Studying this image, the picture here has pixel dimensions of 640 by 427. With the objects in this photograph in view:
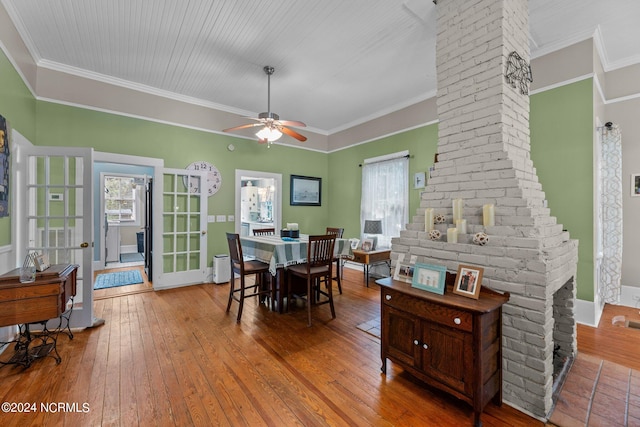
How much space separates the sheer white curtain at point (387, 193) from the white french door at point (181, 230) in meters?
3.02

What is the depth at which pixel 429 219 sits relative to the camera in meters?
2.29

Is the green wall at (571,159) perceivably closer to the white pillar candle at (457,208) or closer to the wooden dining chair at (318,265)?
the white pillar candle at (457,208)

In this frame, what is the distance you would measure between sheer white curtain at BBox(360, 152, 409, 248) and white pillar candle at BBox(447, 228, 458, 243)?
2673mm

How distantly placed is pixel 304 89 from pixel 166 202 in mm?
2872

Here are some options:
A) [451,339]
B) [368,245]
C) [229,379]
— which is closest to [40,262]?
[229,379]

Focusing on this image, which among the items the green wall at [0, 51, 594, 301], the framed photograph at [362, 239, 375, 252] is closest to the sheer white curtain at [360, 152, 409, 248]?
the green wall at [0, 51, 594, 301]

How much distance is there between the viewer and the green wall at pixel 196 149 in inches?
147

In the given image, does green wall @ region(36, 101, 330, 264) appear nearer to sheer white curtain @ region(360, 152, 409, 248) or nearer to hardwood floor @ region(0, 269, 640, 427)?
sheer white curtain @ region(360, 152, 409, 248)

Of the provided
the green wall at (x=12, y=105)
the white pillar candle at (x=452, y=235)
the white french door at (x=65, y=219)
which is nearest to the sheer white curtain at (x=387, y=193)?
the white pillar candle at (x=452, y=235)

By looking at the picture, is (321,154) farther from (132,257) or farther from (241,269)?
(132,257)

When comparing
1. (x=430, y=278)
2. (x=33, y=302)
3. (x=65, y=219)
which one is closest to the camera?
(x=430, y=278)

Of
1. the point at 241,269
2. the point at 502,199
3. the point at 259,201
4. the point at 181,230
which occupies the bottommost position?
the point at 241,269

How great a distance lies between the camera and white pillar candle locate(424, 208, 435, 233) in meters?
2.28

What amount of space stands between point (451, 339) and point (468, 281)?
39 cm
